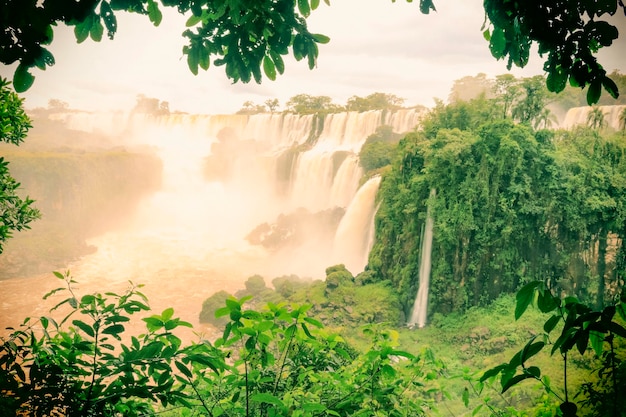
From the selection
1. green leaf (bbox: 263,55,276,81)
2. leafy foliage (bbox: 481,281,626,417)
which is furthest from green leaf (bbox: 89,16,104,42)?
leafy foliage (bbox: 481,281,626,417)

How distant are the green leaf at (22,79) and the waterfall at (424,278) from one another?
11.8 m

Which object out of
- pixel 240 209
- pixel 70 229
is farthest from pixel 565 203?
pixel 70 229

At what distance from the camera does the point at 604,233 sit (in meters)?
10.6

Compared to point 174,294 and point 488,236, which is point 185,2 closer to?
point 488,236

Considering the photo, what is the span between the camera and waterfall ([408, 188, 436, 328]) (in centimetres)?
1198

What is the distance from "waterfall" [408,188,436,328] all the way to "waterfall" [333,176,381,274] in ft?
12.2

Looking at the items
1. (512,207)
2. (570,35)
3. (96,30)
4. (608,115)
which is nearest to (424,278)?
(512,207)

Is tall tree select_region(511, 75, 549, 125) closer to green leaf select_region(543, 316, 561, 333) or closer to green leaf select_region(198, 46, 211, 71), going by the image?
green leaf select_region(198, 46, 211, 71)

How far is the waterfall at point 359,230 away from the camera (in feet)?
53.4

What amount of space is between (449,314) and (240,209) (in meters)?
21.7

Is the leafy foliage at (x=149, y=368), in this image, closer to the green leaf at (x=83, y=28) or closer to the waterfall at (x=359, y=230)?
the green leaf at (x=83, y=28)

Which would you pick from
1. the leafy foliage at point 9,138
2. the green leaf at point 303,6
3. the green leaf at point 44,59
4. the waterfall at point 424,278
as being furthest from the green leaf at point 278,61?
the waterfall at point 424,278

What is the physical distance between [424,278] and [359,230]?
511 cm

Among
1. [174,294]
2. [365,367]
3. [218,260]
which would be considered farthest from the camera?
[218,260]
